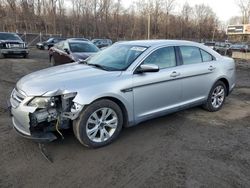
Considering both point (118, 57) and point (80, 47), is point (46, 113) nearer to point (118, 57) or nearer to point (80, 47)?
point (118, 57)

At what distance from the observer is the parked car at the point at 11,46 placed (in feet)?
52.3

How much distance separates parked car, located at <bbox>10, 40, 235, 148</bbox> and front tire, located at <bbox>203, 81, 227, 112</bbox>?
0.13 m

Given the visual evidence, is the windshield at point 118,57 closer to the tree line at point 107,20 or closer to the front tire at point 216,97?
the front tire at point 216,97

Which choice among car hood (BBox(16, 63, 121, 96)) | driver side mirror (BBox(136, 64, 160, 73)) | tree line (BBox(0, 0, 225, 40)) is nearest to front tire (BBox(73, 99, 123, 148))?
car hood (BBox(16, 63, 121, 96))

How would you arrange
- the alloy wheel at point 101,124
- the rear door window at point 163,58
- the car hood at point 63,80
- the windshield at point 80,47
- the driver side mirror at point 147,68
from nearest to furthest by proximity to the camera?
the car hood at point 63,80
the alloy wheel at point 101,124
the driver side mirror at point 147,68
the rear door window at point 163,58
the windshield at point 80,47

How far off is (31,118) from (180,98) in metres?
2.71

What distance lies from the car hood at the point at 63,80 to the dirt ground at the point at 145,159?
0.90m

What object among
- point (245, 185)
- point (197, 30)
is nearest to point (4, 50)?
point (245, 185)

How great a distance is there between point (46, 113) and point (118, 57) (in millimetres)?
1756

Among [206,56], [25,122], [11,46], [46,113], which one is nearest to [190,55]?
[206,56]

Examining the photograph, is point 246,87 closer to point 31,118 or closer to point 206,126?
point 206,126

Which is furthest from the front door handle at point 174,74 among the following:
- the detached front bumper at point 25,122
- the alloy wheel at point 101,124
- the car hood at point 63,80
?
the detached front bumper at point 25,122

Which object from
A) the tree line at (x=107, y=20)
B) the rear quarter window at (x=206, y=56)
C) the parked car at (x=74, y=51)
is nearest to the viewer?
the rear quarter window at (x=206, y=56)

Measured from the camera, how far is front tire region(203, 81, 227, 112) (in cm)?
577
